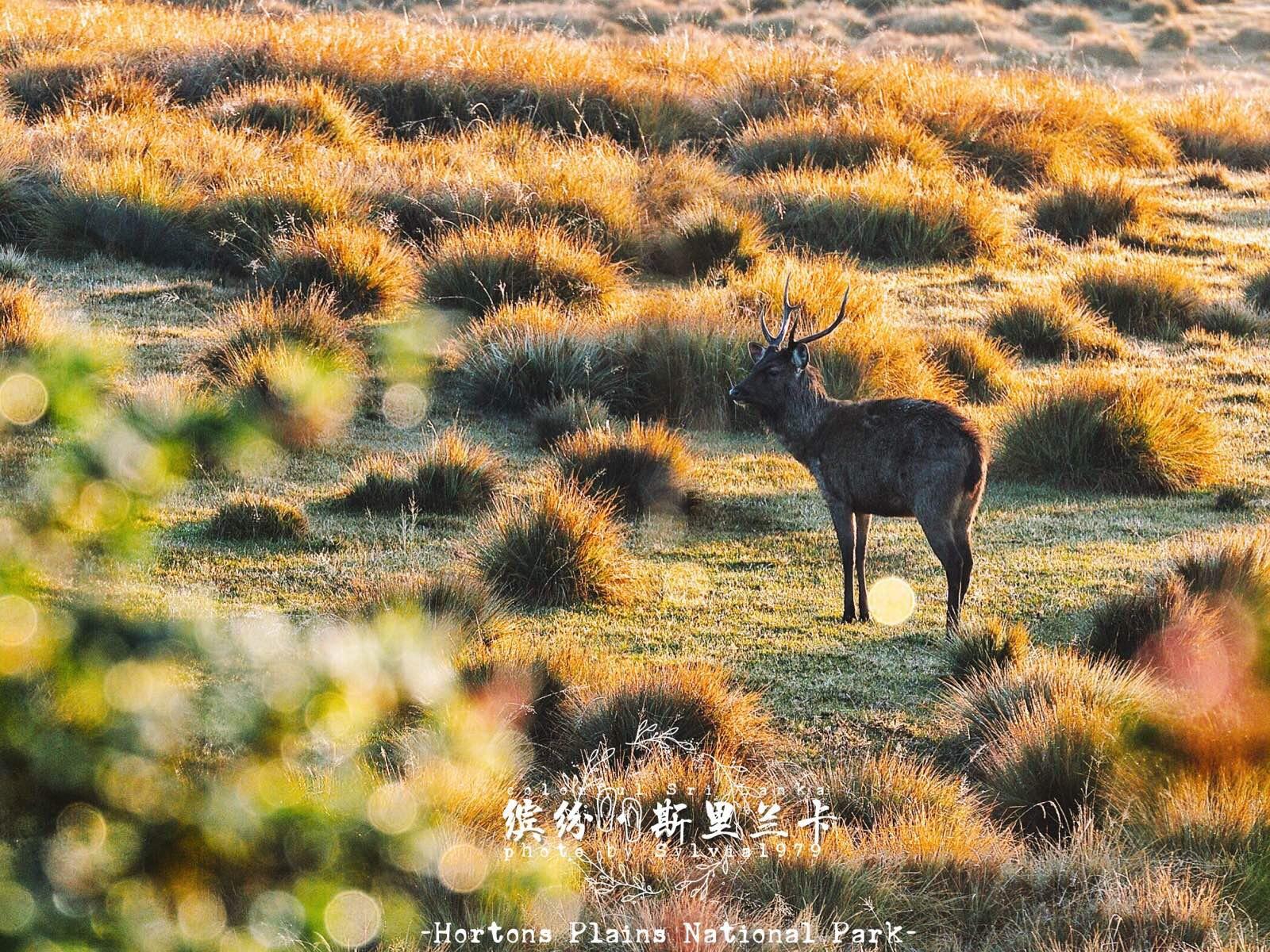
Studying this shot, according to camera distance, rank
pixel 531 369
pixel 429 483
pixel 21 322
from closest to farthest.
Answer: pixel 429 483, pixel 21 322, pixel 531 369

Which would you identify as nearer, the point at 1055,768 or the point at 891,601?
the point at 1055,768

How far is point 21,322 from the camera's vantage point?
10727mm

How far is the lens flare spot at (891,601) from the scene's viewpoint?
26.2 feet

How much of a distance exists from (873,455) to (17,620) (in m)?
4.06

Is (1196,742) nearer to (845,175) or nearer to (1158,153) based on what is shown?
(845,175)

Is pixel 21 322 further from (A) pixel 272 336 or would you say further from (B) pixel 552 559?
(B) pixel 552 559

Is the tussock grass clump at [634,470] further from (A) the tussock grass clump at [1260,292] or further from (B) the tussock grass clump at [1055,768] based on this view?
(A) the tussock grass clump at [1260,292]

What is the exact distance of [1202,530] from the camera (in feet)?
30.7

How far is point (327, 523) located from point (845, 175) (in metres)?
9.77

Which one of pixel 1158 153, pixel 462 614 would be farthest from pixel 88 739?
pixel 1158 153

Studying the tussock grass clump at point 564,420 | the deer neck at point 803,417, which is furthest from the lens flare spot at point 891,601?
the tussock grass clump at point 564,420

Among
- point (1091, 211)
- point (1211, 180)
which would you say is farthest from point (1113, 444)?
point (1211, 180)

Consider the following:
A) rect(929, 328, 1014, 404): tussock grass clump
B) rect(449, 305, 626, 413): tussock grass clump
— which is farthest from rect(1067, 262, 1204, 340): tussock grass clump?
rect(449, 305, 626, 413): tussock grass clump

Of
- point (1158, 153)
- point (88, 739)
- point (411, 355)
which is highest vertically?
point (88, 739)
